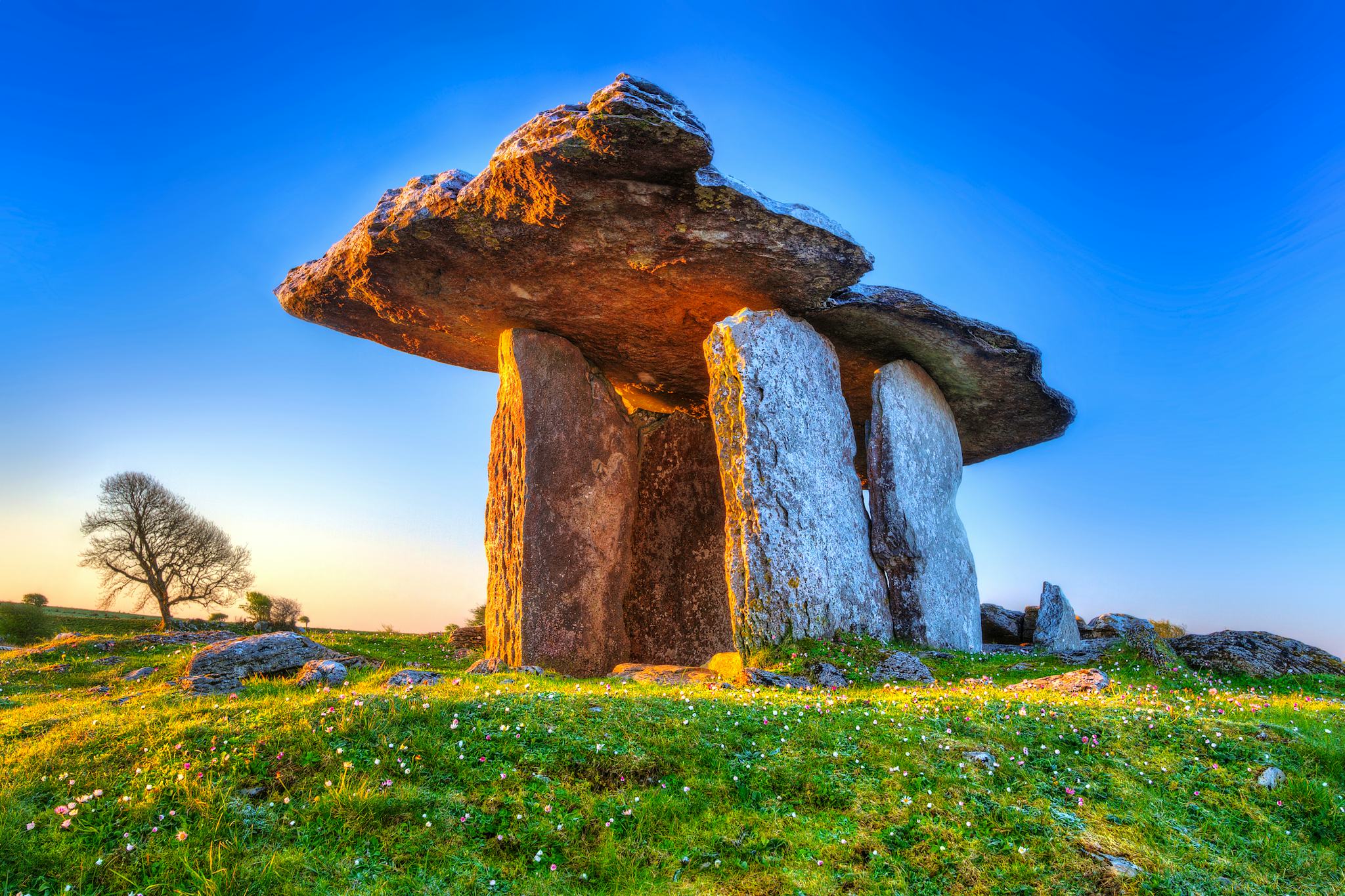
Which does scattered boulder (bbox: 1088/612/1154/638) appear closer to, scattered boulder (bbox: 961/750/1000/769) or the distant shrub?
scattered boulder (bbox: 961/750/1000/769)

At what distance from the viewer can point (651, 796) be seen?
230 inches

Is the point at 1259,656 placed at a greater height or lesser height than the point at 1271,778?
greater

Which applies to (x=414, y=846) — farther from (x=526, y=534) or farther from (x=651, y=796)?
(x=526, y=534)

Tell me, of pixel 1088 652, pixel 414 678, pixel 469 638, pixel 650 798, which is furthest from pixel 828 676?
pixel 469 638

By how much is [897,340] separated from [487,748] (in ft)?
46.7

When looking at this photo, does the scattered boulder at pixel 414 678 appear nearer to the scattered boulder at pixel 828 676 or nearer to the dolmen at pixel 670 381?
the dolmen at pixel 670 381

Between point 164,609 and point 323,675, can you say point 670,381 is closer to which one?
point 323,675

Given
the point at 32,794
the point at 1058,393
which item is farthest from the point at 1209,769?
the point at 1058,393

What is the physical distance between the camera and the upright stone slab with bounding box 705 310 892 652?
13500 millimetres

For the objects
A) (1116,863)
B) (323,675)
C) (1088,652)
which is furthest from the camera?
(1088,652)

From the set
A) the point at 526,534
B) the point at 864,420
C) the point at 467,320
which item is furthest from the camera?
the point at 864,420

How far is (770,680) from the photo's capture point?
1085cm

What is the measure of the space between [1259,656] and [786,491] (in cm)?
812

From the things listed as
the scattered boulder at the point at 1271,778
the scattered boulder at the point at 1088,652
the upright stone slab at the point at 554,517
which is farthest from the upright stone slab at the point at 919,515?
the scattered boulder at the point at 1271,778
